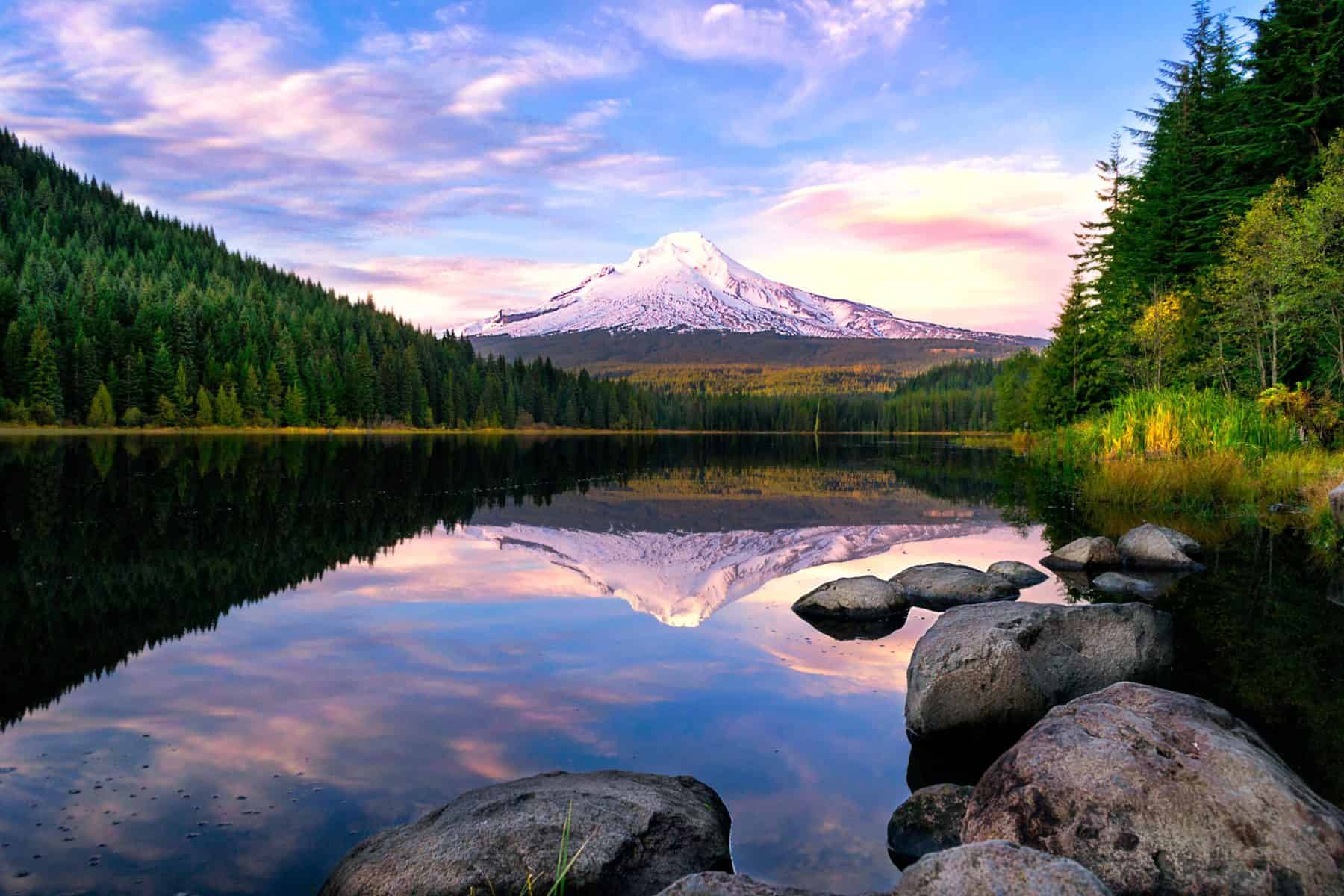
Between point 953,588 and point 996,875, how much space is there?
11.2 metres

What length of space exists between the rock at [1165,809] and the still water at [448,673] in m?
1.31

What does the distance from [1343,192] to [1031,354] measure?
62.8 meters

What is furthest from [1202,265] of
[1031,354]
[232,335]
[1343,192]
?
[232,335]

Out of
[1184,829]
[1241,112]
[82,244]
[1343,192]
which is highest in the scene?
[82,244]

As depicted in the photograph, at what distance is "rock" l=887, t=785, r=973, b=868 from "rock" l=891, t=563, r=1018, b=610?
7.86 m

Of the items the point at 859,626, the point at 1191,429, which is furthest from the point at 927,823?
the point at 1191,429

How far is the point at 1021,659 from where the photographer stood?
8.70 meters

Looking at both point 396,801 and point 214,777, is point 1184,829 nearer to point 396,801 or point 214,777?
point 396,801

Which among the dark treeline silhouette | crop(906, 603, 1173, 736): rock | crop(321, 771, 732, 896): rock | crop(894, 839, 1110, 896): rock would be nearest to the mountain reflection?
the dark treeline silhouette

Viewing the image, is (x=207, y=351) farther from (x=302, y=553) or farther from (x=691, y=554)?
(x=691, y=554)

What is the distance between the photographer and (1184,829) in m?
5.18

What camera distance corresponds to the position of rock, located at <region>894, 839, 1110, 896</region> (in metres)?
3.93

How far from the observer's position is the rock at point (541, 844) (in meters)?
5.15

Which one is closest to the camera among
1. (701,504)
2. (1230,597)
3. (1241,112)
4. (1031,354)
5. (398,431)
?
(1230,597)
